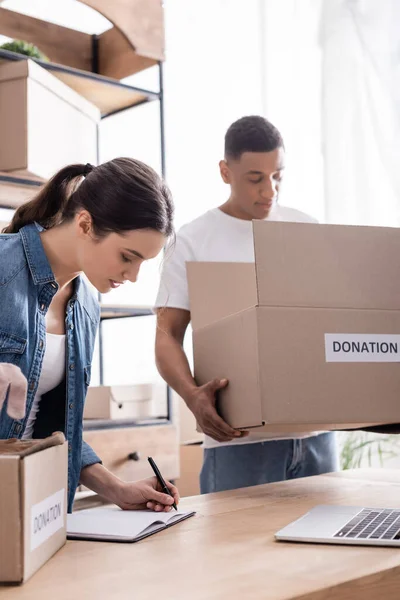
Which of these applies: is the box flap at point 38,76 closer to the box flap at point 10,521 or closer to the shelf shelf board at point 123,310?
the shelf shelf board at point 123,310

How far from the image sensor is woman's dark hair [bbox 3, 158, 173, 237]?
50.4 inches

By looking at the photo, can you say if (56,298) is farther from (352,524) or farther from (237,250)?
(352,524)

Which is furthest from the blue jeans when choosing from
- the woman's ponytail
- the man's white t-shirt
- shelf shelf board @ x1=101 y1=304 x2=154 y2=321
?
shelf shelf board @ x1=101 y1=304 x2=154 y2=321

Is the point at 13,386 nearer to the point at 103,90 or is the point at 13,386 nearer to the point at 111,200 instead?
the point at 111,200

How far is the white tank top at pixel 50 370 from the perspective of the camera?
1.30m

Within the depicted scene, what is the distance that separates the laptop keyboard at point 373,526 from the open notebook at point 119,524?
0.23 m

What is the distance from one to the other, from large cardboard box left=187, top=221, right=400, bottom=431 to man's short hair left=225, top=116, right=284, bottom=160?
0.53 m

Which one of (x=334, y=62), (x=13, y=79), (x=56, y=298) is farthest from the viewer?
(x=334, y=62)

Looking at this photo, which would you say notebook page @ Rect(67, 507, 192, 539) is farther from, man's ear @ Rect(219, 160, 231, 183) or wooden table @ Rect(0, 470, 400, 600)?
man's ear @ Rect(219, 160, 231, 183)

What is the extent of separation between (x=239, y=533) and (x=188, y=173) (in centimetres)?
224

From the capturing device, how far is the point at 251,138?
1667 millimetres

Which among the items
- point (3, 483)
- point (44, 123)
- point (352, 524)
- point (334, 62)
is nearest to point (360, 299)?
point (352, 524)

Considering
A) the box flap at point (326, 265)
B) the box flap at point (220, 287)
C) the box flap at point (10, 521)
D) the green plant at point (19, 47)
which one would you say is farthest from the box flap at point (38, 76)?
the box flap at point (10, 521)

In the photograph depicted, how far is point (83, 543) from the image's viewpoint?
885 mm
